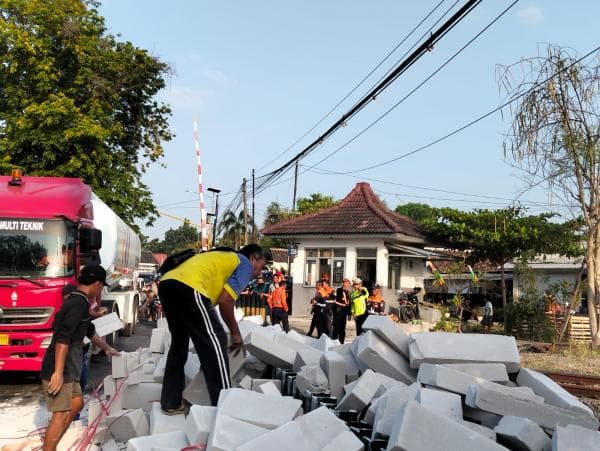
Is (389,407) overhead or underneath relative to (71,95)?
underneath

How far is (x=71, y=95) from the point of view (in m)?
21.6

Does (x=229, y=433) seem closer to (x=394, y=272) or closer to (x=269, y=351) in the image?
(x=269, y=351)

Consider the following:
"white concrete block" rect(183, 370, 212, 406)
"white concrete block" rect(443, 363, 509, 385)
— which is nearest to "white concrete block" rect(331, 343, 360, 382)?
"white concrete block" rect(443, 363, 509, 385)

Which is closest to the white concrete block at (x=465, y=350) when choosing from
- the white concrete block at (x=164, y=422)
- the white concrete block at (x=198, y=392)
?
the white concrete block at (x=198, y=392)

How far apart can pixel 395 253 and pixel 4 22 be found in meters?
16.6

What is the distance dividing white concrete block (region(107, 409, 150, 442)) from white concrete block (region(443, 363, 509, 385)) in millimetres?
2645

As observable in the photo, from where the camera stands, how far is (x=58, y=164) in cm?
2106

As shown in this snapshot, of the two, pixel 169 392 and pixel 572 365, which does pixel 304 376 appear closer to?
pixel 169 392

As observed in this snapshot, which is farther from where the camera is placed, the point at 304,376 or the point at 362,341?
the point at 362,341

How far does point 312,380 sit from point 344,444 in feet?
5.67

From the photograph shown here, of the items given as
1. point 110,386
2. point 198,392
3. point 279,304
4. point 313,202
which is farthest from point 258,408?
point 313,202

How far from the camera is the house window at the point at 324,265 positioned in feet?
73.2

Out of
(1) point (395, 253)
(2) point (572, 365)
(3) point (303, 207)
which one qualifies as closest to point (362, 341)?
(2) point (572, 365)

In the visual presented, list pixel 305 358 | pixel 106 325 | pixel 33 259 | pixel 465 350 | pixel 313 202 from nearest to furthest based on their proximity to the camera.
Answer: pixel 465 350 < pixel 305 358 < pixel 106 325 < pixel 33 259 < pixel 313 202
